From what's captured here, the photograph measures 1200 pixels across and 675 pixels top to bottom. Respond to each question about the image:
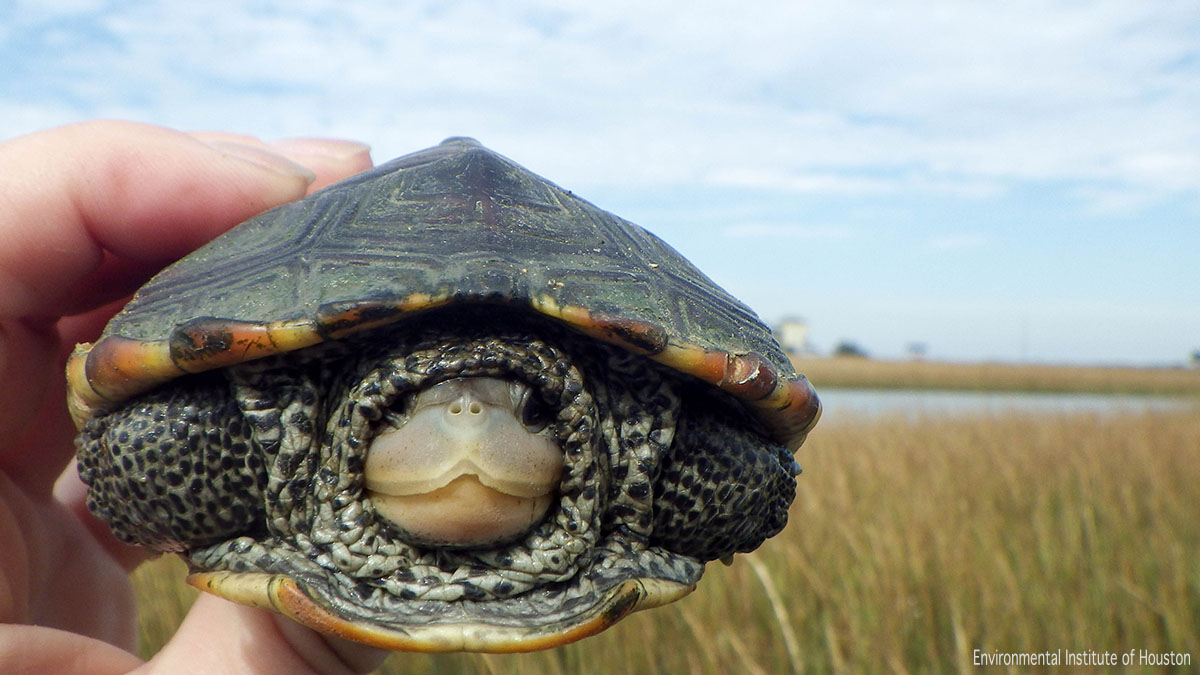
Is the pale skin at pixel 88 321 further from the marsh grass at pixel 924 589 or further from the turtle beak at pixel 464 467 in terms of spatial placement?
the marsh grass at pixel 924 589

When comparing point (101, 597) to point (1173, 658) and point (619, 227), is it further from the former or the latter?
point (1173, 658)

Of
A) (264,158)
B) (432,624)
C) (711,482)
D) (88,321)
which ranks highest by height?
(264,158)

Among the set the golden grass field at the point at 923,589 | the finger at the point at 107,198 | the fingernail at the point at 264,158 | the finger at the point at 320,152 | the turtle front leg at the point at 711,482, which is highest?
the finger at the point at 320,152

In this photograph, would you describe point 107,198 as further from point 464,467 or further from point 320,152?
point 464,467

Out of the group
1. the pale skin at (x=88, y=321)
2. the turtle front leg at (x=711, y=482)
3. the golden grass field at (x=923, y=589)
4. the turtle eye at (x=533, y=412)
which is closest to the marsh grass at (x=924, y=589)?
the golden grass field at (x=923, y=589)

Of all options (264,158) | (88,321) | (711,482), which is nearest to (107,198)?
(264,158)

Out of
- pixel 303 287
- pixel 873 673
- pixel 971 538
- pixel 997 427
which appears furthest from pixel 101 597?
pixel 997 427
